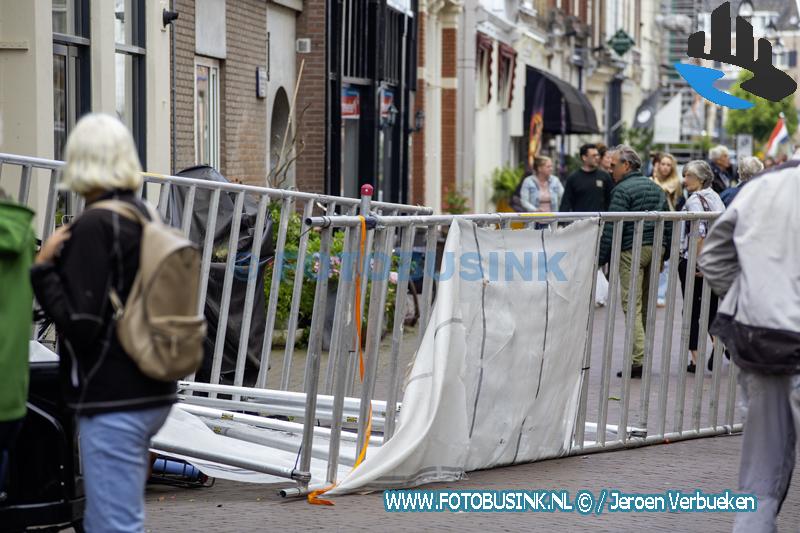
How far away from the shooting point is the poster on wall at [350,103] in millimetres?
20031

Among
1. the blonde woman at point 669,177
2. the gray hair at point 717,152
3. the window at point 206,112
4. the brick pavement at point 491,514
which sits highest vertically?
the window at point 206,112

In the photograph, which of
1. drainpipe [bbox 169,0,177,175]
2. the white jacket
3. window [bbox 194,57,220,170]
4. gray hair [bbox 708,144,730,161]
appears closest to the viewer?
the white jacket

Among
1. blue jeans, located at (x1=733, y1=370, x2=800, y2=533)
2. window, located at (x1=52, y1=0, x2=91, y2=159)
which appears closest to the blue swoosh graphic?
window, located at (x1=52, y1=0, x2=91, y2=159)

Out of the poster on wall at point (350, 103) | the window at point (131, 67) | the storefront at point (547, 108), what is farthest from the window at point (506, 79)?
the window at point (131, 67)

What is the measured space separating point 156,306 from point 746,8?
89.3 ft

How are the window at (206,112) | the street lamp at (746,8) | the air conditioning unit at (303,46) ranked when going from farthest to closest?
1. the street lamp at (746,8)
2. the air conditioning unit at (303,46)
3. the window at (206,112)

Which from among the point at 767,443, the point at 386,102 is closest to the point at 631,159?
the point at 767,443

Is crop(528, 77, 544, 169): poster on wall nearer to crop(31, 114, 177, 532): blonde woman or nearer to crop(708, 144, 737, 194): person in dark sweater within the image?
crop(708, 144, 737, 194): person in dark sweater

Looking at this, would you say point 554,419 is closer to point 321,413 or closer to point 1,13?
point 321,413

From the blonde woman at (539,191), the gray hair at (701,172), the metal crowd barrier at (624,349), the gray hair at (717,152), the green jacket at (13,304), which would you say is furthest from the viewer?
the blonde woman at (539,191)

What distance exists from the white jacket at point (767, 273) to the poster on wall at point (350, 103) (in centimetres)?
1480

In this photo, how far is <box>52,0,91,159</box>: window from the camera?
1159 centimetres

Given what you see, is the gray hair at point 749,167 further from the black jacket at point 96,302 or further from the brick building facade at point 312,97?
the black jacket at point 96,302

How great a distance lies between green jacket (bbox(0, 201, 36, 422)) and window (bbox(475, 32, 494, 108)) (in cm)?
2435
